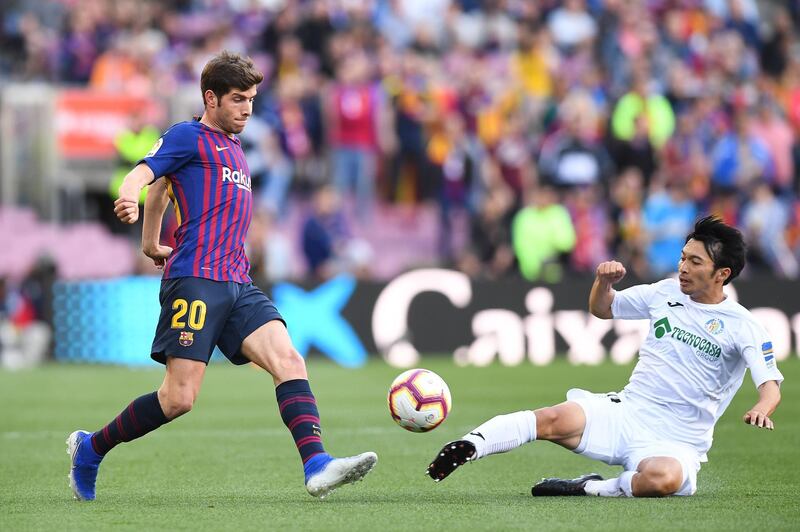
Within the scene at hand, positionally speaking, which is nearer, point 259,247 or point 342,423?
point 342,423

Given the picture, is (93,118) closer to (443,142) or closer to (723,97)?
(443,142)

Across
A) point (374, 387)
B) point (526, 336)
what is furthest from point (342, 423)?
point (526, 336)

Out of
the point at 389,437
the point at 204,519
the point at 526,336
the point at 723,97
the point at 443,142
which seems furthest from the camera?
the point at 723,97

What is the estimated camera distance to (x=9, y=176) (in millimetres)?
19922

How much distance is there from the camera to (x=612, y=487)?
7055 millimetres

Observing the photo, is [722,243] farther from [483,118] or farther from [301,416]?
[483,118]

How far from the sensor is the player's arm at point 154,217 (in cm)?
705

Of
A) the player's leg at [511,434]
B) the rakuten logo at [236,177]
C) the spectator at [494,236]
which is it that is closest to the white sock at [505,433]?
the player's leg at [511,434]

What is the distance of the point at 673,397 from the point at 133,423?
2705 millimetres

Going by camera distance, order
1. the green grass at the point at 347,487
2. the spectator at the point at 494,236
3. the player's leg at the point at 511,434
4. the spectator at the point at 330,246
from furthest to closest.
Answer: the spectator at the point at 494,236 < the spectator at the point at 330,246 < the player's leg at the point at 511,434 < the green grass at the point at 347,487

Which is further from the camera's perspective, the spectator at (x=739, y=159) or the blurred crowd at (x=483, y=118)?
Result: the spectator at (x=739, y=159)

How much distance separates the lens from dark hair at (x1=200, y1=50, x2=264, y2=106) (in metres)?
6.90

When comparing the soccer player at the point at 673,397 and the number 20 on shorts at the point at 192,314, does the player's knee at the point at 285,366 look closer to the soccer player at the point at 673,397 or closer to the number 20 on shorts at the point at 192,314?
the number 20 on shorts at the point at 192,314

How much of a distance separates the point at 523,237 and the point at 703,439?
11460mm
